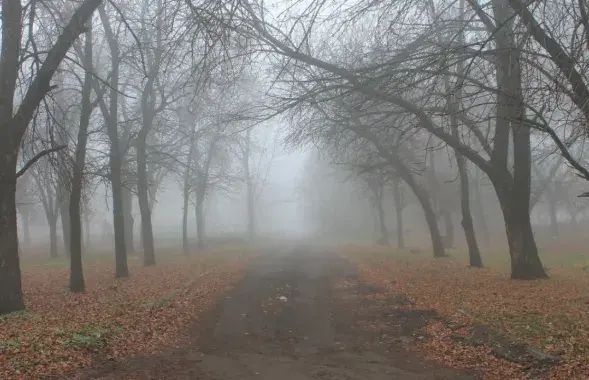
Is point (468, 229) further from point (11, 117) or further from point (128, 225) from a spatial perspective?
point (128, 225)

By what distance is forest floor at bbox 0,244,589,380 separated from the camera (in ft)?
21.3

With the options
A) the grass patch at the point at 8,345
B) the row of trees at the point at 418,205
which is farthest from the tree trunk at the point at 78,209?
the row of trees at the point at 418,205

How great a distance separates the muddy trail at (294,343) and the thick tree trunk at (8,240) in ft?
11.4

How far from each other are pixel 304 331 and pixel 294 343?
87 cm

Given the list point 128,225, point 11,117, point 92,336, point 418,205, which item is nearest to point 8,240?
point 11,117

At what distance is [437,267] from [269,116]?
944 cm

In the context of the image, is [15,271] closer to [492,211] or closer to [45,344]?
[45,344]

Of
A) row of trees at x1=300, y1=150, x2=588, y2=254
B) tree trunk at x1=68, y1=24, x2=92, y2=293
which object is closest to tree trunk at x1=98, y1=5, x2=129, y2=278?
tree trunk at x1=68, y1=24, x2=92, y2=293

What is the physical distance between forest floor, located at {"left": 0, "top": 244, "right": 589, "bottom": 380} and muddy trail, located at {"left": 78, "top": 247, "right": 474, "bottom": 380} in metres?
0.02

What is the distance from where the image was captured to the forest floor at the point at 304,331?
648 centimetres

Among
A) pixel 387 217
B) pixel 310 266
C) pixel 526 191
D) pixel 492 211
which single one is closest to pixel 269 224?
pixel 387 217

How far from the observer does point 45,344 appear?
695 centimetres

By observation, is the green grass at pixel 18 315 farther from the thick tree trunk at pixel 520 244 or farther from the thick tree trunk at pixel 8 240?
the thick tree trunk at pixel 520 244

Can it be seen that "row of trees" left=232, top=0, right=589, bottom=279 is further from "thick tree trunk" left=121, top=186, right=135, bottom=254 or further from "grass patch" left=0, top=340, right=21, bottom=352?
"thick tree trunk" left=121, top=186, right=135, bottom=254
